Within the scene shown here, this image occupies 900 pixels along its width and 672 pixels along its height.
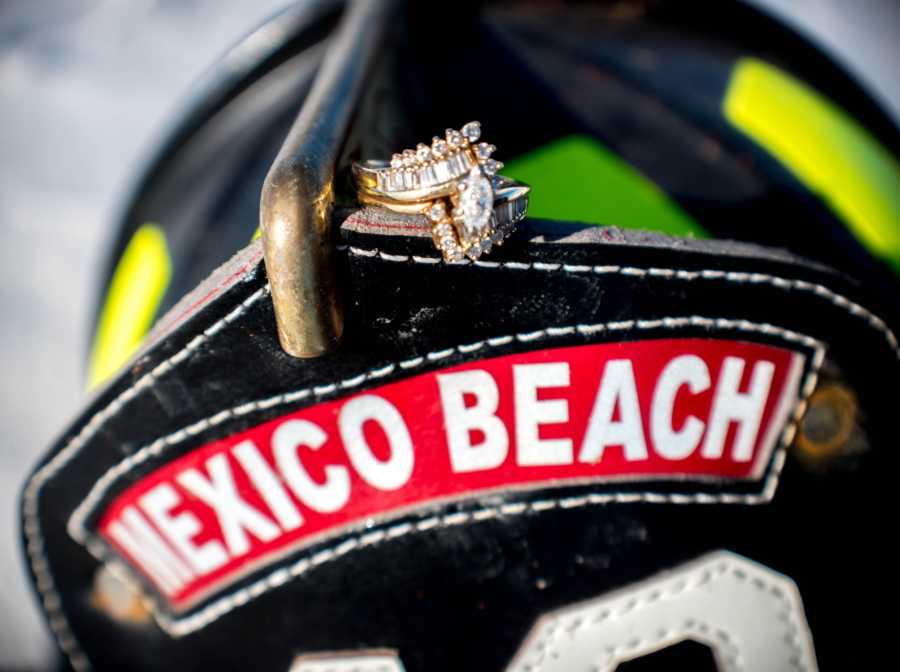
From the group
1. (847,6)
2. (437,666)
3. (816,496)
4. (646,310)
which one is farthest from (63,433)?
(847,6)

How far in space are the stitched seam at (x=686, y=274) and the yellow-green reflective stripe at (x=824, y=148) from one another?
364 millimetres

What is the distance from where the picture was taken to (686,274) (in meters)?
0.66

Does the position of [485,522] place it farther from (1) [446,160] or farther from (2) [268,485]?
(1) [446,160]

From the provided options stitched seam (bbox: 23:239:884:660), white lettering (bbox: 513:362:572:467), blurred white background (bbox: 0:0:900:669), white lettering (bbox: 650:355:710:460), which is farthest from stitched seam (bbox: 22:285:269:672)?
blurred white background (bbox: 0:0:900:669)

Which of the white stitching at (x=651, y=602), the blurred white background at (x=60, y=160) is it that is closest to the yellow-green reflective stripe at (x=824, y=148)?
the white stitching at (x=651, y=602)

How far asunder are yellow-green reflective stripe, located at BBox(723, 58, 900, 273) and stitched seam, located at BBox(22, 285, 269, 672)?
0.74 m

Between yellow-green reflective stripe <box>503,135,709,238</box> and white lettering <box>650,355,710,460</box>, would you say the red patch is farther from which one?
yellow-green reflective stripe <box>503,135,709,238</box>

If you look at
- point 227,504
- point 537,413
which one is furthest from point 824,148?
point 227,504

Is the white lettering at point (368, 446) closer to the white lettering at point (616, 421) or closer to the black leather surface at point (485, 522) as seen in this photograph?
the black leather surface at point (485, 522)

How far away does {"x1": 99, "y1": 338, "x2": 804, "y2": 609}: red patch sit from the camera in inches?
27.2

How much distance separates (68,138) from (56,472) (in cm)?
200

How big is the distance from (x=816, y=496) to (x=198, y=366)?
56 centimetres

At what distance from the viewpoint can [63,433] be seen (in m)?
0.74

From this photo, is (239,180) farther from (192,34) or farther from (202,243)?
(192,34)
